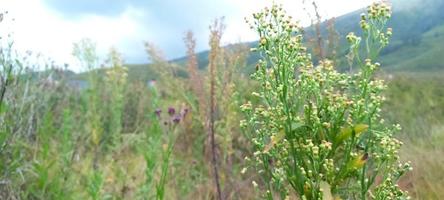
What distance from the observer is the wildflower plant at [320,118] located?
195cm

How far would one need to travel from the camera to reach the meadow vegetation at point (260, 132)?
1.98 metres

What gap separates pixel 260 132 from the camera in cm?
212

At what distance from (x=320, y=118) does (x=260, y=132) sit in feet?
0.77

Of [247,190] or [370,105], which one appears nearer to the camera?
[370,105]

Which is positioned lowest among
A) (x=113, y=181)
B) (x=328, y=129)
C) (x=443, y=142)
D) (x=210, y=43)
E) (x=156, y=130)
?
(x=443, y=142)

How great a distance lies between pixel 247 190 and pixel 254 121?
2415 millimetres

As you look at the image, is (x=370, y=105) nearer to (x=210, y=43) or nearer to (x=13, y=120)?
(x=210, y=43)

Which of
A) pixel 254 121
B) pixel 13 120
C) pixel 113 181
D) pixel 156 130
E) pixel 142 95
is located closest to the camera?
pixel 254 121

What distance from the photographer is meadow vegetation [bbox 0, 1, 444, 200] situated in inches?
78.0

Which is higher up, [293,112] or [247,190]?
[293,112]

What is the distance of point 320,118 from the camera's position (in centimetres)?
203

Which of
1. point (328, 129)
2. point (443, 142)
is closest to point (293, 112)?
point (328, 129)

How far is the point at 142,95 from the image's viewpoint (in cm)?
915

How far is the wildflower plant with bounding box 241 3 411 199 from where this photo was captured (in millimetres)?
1945
